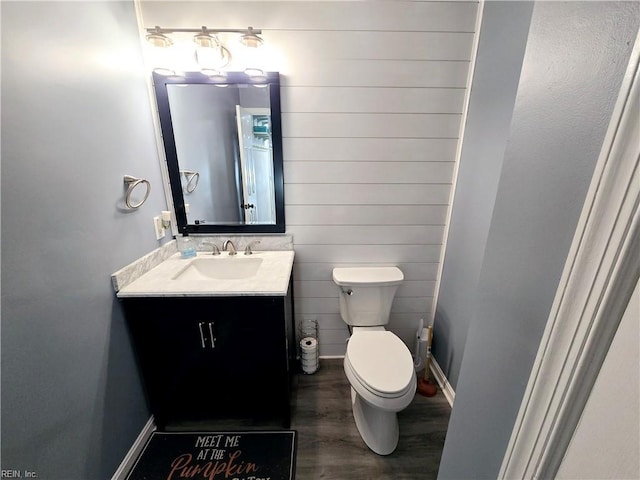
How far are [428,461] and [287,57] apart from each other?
2316 millimetres

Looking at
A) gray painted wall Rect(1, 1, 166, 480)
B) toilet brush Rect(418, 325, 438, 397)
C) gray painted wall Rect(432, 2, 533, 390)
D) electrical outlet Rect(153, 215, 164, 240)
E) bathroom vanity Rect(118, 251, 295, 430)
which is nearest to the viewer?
gray painted wall Rect(1, 1, 166, 480)

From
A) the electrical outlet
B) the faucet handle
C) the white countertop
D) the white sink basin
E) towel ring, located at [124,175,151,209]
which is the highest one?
towel ring, located at [124,175,151,209]

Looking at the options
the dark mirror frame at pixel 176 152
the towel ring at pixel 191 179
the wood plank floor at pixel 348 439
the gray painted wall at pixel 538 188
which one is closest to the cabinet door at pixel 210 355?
the wood plank floor at pixel 348 439

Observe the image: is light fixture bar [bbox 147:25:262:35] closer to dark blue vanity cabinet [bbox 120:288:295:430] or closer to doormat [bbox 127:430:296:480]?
dark blue vanity cabinet [bbox 120:288:295:430]

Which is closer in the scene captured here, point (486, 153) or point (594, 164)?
point (594, 164)

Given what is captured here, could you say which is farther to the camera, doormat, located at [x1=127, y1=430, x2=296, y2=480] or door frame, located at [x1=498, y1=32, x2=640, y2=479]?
doormat, located at [x1=127, y1=430, x2=296, y2=480]

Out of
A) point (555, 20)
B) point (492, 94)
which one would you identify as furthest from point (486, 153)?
point (555, 20)

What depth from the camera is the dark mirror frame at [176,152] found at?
4.79 feet

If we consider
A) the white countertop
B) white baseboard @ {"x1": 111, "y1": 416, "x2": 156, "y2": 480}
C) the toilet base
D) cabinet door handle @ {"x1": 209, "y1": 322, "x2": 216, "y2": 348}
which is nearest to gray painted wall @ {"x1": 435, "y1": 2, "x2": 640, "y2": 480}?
the toilet base

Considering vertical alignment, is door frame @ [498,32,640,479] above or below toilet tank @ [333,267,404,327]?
above

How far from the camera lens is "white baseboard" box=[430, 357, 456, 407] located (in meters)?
1.66

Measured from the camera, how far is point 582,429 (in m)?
0.43

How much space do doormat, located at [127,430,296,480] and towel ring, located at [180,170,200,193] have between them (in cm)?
144

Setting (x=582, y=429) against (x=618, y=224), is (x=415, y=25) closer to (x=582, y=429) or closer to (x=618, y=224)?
(x=618, y=224)
